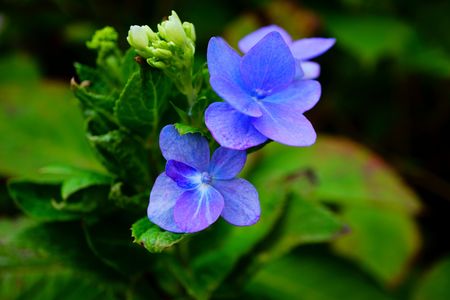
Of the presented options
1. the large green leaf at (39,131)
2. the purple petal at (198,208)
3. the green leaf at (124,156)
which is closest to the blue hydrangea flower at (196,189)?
the purple petal at (198,208)

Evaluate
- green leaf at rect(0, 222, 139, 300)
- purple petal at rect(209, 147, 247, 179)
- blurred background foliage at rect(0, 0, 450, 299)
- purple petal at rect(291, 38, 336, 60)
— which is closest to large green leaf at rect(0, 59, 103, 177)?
blurred background foliage at rect(0, 0, 450, 299)

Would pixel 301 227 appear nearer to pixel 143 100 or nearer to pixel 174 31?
pixel 143 100

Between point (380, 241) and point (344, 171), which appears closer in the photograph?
point (344, 171)

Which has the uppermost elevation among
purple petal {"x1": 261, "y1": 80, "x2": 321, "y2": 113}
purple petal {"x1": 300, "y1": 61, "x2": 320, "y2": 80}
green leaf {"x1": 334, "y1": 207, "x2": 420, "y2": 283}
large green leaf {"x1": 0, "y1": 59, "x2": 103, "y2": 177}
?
purple petal {"x1": 261, "y1": 80, "x2": 321, "y2": 113}

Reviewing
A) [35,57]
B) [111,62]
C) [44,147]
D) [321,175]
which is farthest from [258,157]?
[35,57]

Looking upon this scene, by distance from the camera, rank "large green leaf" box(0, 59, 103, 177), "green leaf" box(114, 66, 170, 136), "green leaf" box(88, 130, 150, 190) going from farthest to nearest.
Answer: "large green leaf" box(0, 59, 103, 177)
"green leaf" box(88, 130, 150, 190)
"green leaf" box(114, 66, 170, 136)

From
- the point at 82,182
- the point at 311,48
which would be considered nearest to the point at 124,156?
the point at 82,182

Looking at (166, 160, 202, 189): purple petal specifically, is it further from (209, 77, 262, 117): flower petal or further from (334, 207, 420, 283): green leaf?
(334, 207, 420, 283): green leaf
